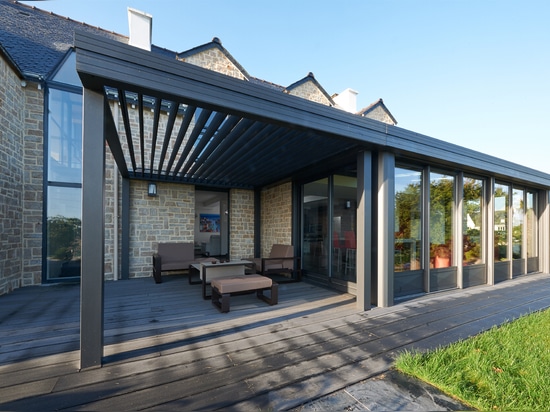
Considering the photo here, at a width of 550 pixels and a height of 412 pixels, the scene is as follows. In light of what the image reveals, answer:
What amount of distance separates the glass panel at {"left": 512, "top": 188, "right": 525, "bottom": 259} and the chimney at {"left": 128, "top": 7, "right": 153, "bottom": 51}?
418 inches

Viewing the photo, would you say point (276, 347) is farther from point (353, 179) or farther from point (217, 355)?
point (353, 179)

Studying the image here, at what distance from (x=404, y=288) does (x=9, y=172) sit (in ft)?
25.0

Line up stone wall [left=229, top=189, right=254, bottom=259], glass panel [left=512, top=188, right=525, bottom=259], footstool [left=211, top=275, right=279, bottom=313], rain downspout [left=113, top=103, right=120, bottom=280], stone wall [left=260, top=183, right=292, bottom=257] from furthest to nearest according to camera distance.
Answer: stone wall [left=229, top=189, right=254, bottom=259], glass panel [left=512, top=188, right=525, bottom=259], stone wall [left=260, top=183, right=292, bottom=257], rain downspout [left=113, top=103, right=120, bottom=280], footstool [left=211, top=275, right=279, bottom=313]

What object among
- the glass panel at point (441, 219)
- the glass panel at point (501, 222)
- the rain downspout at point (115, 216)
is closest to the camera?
the glass panel at point (441, 219)

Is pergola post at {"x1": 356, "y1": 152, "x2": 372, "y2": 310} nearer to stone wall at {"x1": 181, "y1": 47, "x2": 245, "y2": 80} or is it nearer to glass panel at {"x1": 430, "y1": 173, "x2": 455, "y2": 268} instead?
glass panel at {"x1": 430, "y1": 173, "x2": 455, "y2": 268}

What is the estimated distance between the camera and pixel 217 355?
2.46 m

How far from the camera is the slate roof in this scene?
526 cm

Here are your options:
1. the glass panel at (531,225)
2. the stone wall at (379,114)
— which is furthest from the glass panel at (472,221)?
the stone wall at (379,114)

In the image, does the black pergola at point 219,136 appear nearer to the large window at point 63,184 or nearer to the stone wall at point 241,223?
the large window at point 63,184

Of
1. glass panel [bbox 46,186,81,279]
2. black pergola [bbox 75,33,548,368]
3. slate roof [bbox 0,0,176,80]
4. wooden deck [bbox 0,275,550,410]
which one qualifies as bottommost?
wooden deck [bbox 0,275,550,410]

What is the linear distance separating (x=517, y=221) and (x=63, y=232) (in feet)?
38.1

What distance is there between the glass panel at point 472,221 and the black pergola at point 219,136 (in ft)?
1.57

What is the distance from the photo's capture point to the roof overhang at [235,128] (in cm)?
221

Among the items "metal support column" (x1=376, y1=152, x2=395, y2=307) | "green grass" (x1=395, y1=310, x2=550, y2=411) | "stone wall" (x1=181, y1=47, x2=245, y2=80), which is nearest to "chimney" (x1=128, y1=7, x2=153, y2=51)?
"stone wall" (x1=181, y1=47, x2=245, y2=80)
